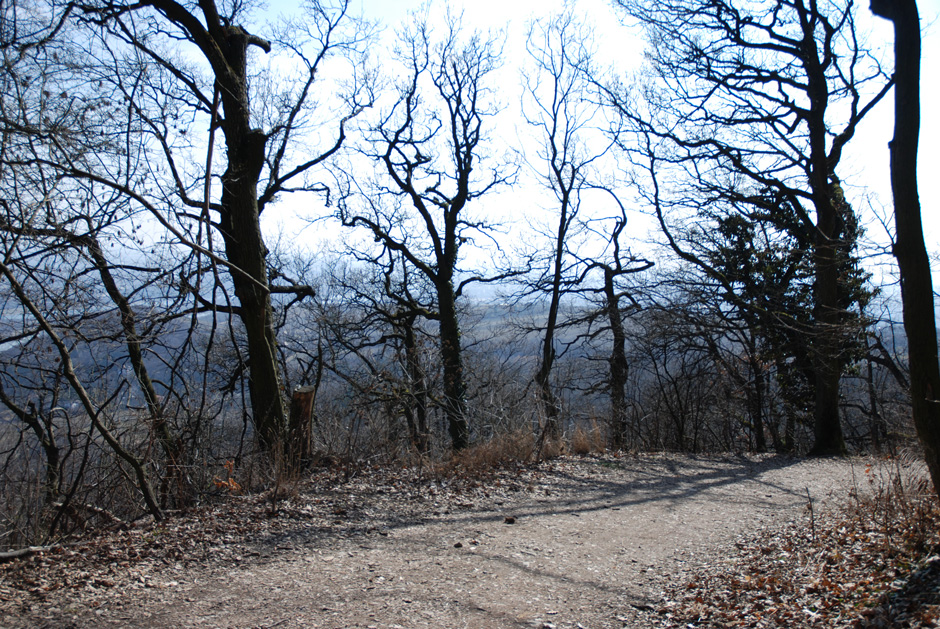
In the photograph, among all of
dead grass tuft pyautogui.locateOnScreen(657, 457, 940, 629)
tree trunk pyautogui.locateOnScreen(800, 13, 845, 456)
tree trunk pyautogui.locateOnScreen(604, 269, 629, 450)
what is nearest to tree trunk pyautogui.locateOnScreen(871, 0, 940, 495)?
dead grass tuft pyautogui.locateOnScreen(657, 457, 940, 629)

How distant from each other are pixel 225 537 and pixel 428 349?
810 cm

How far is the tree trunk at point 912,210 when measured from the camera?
15.0 ft

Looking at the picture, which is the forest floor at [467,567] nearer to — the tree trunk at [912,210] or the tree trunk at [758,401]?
the tree trunk at [912,210]

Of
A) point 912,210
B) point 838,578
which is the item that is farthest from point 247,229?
point 838,578

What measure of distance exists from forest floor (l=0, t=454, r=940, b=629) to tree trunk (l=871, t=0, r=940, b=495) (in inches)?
47.9

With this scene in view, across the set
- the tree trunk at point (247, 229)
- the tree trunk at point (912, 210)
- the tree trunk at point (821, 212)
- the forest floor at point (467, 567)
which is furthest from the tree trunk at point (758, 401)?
the tree trunk at point (247, 229)

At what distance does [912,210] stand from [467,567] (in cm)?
450

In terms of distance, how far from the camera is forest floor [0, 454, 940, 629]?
373cm

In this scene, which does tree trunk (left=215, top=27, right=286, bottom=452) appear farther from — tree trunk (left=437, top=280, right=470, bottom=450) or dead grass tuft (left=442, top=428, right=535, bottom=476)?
tree trunk (left=437, top=280, right=470, bottom=450)

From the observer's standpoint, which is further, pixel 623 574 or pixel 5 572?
pixel 623 574

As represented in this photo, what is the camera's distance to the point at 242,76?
8758 millimetres

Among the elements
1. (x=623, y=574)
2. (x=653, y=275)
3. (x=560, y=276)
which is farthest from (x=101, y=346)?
(x=653, y=275)

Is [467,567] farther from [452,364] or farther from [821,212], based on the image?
[821,212]

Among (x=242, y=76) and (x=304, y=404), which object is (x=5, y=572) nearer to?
(x=304, y=404)
